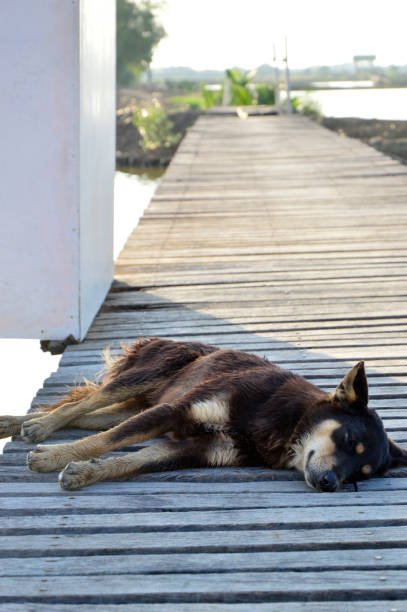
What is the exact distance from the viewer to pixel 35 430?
161 inches

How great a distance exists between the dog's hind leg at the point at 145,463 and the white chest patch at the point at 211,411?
10 cm

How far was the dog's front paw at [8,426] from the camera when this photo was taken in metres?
4.26

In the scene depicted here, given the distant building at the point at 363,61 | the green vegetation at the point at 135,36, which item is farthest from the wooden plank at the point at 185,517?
the green vegetation at the point at 135,36

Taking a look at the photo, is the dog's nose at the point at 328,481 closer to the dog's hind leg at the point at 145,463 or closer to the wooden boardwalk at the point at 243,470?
the wooden boardwalk at the point at 243,470

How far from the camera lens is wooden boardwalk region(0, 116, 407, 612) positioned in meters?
2.69

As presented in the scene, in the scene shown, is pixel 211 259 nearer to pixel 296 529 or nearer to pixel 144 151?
pixel 296 529

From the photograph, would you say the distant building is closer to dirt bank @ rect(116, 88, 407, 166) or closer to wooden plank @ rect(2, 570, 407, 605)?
dirt bank @ rect(116, 88, 407, 166)

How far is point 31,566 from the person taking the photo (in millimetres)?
2805

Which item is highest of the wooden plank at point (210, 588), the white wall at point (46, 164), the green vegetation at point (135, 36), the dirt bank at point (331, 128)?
the green vegetation at point (135, 36)

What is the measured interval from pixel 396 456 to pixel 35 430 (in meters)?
1.78

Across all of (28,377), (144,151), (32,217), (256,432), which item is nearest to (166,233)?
(28,377)

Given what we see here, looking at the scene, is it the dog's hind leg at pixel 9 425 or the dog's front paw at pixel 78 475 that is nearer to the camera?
the dog's front paw at pixel 78 475

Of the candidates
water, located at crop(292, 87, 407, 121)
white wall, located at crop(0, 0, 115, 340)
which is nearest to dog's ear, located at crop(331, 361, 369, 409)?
white wall, located at crop(0, 0, 115, 340)

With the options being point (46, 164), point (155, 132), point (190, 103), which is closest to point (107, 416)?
point (46, 164)
